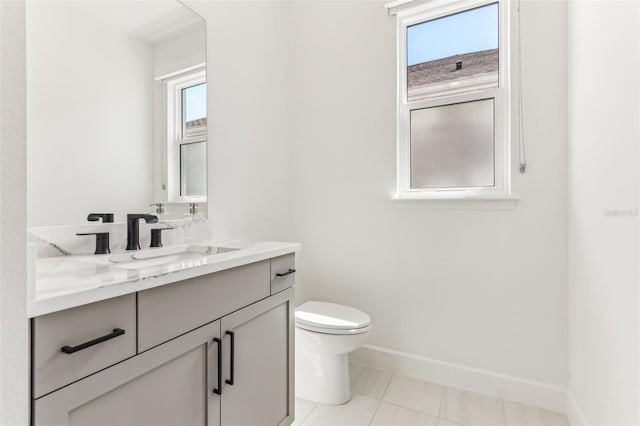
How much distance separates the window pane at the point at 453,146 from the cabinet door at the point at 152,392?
1565mm

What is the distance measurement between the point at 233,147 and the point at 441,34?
4.73 ft

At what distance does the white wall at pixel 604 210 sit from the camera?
3.46ft

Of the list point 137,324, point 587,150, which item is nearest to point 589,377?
point 587,150

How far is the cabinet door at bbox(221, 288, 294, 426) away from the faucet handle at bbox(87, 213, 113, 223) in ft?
2.12

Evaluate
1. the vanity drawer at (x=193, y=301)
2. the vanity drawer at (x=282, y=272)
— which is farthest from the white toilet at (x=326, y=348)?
the vanity drawer at (x=193, y=301)

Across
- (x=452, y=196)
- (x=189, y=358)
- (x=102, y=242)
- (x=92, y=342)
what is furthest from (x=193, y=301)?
(x=452, y=196)

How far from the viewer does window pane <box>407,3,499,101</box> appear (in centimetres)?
188

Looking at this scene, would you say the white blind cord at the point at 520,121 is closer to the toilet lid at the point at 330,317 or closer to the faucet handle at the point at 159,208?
the toilet lid at the point at 330,317

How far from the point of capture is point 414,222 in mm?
2016

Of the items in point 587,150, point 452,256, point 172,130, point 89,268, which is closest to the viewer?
point 89,268

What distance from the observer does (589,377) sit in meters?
1.42

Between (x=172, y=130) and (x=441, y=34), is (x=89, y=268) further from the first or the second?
(x=441, y=34)

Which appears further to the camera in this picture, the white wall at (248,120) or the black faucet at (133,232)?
the white wall at (248,120)

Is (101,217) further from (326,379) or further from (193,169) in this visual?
(326,379)
